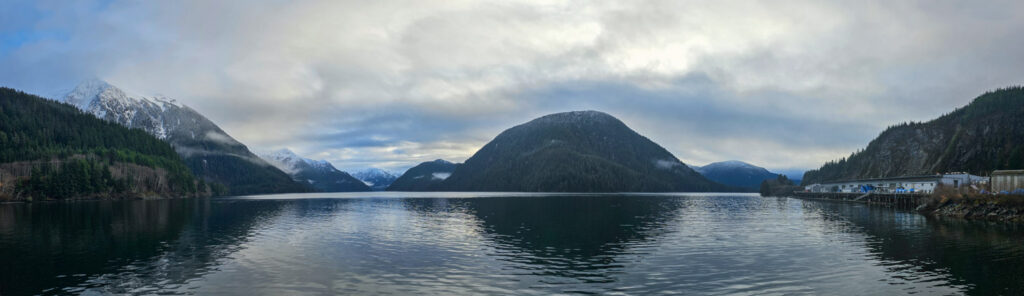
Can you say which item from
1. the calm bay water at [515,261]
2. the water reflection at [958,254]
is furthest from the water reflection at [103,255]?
the water reflection at [958,254]

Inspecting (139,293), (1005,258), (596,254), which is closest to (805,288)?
(596,254)

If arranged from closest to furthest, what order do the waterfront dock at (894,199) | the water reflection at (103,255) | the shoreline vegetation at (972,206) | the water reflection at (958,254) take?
the water reflection at (958,254), the water reflection at (103,255), the shoreline vegetation at (972,206), the waterfront dock at (894,199)

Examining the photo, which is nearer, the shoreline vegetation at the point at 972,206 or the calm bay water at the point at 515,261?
the calm bay water at the point at 515,261

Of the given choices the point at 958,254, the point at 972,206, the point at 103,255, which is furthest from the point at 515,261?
the point at 972,206

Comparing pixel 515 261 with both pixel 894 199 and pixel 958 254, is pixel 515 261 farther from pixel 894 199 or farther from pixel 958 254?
pixel 894 199

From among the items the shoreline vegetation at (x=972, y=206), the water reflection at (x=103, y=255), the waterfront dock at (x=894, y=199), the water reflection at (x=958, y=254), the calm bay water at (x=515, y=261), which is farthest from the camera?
the waterfront dock at (x=894, y=199)

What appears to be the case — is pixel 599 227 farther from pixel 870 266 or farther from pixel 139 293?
pixel 139 293

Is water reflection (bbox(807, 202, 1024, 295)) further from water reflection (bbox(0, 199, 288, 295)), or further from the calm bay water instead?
water reflection (bbox(0, 199, 288, 295))

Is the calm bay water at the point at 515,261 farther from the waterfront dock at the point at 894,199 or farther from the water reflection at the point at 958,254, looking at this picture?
the waterfront dock at the point at 894,199

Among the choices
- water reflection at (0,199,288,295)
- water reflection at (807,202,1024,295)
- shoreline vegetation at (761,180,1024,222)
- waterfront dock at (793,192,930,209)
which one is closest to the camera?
water reflection at (807,202,1024,295)

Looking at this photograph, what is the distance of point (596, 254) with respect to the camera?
5162 centimetres

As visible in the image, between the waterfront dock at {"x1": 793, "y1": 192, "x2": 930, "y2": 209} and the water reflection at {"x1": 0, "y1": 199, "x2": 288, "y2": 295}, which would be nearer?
the water reflection at {"x1": 0, "y1": 199, "x2": 288, "y2": 295}

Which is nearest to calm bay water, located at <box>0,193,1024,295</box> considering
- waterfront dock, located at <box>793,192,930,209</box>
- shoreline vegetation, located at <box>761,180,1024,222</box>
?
shoreline vegetation, located at <box>761,180,1024,222</box>

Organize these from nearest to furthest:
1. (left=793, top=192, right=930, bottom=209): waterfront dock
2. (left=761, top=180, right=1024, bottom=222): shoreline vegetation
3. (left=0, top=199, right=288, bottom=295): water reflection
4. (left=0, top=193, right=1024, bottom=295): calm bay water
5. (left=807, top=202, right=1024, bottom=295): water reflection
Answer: (left=0, top=193, right=1024, bottom=295): calm bay water, (left=807, top=202, right=1024, bottom=295): water reflection, (left=0, top=199, right=288, bottom=295): water reflection, (left=761, top=180, right=1024, bottom=222): shoreline vegetation, (left=793, top=192, right=930, bottom=209): waterfront dock
